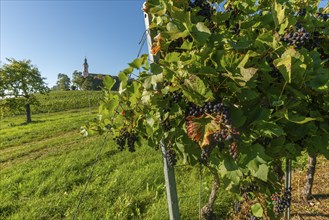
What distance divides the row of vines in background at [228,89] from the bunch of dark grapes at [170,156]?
0.05 feet

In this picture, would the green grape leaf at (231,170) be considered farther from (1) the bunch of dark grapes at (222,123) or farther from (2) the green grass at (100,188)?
(2) the green grass at (100,188)

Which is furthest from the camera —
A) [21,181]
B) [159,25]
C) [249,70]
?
[21,181]

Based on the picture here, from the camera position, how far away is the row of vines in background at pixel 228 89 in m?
1.57

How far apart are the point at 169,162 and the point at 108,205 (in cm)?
400

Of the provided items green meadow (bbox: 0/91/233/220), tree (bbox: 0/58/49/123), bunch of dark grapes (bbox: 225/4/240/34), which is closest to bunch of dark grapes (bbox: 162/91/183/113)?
bunch of dark grapes (bbox: 225/4/240/34)

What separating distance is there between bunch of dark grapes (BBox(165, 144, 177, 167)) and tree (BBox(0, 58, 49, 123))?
28912 millimetres

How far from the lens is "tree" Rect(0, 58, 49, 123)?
29.1m

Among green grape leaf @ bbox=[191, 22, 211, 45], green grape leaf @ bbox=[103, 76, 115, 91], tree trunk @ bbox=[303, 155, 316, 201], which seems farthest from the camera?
tree trunk @ bbox=[303, 155, 316, 201]

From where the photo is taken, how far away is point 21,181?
7.69 metres

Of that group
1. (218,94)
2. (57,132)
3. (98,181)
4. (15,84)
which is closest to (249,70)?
(218,94)

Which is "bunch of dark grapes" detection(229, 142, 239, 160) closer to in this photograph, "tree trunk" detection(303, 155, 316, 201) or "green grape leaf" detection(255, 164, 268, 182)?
"green grape leaf" detection(255, 164, 268, 182)

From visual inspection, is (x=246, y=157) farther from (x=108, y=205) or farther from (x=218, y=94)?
(x=108, y=205)

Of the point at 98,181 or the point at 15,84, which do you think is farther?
the point at 15,84

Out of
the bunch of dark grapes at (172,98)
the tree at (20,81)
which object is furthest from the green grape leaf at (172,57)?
the tree at (20,81)
